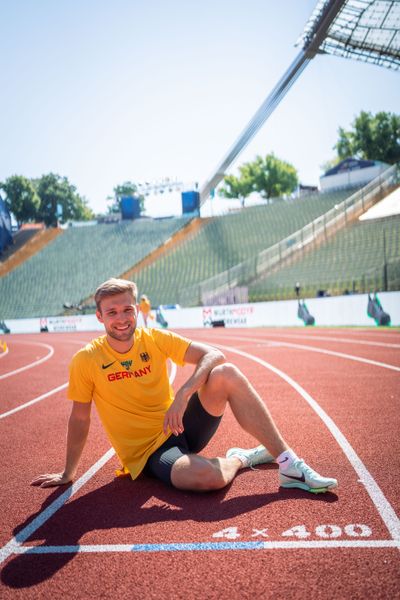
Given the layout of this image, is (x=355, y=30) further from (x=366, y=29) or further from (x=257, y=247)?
(x=257, y=247)

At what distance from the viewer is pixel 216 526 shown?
9.34 ft

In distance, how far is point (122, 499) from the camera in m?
3.39

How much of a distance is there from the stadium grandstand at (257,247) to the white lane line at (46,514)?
18770mm

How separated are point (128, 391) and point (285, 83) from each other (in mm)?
39947

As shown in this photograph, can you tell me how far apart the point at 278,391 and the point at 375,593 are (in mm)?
5038

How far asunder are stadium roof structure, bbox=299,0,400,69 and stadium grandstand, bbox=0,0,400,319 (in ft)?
0.19

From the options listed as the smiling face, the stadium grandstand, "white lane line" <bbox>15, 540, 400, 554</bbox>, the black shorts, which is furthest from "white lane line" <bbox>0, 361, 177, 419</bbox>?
the stadium grandstand

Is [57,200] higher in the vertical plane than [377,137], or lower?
lower

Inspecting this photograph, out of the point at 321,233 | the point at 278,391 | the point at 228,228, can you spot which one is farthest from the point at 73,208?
the point at 278,391

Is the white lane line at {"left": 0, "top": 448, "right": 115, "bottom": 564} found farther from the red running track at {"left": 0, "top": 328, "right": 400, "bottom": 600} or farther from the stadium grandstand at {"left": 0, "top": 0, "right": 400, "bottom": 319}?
the stadium grandstand at {"left": 0, "top": 0, "right": 400, "bottom": 319}

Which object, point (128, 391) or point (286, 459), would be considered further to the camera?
point (128, 391)

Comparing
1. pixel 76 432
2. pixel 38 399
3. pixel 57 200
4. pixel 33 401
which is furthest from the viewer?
pixel 57 200

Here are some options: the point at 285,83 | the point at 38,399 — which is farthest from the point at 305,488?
the point at 285,83

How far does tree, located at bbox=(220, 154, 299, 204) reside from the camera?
69.2 m
